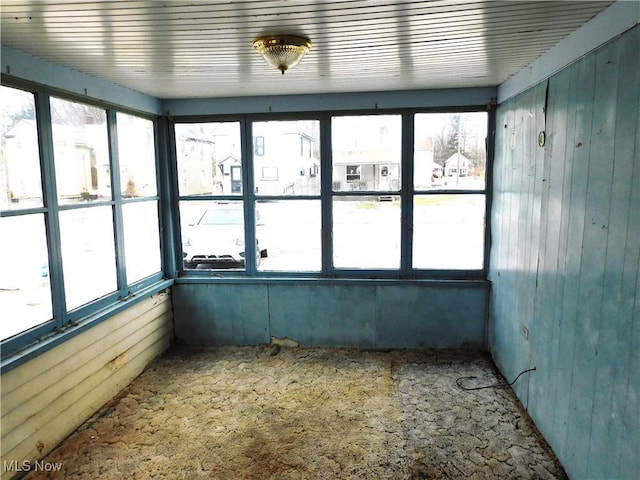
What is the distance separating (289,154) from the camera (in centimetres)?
445

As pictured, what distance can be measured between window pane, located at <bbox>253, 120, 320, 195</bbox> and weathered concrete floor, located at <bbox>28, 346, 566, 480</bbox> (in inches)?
70.9

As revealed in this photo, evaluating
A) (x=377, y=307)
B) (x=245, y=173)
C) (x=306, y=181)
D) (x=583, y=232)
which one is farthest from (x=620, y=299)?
(x=245, y=173)

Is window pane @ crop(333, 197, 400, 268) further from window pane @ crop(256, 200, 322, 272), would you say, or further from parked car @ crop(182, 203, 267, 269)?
parked car @ crop(182, 203, 267, 269)

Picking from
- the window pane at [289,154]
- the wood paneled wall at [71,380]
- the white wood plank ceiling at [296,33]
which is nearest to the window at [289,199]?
the window pane at [289,154]

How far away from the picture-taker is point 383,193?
4387 mm

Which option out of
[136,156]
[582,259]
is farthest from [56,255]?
[582,259]

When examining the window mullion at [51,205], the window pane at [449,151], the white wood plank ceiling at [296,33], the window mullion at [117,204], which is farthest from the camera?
the window pane at [449,151]

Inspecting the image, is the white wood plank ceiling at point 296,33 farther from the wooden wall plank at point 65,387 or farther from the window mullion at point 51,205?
the wooden wall plank at point 65,387

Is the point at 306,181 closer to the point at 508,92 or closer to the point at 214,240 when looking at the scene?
the point at 214,240

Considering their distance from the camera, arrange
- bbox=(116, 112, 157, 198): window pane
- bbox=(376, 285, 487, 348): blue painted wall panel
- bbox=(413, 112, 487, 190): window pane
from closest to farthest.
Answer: bbox=(116, 112, 157, 198): window pane
bbox=(413, 112, 487, 190): window pane
bbox=(376, 285, 487, 348): blue painted wall panel

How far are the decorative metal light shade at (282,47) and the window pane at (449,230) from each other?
2.23 meters

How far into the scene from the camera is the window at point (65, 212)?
2.68 meters

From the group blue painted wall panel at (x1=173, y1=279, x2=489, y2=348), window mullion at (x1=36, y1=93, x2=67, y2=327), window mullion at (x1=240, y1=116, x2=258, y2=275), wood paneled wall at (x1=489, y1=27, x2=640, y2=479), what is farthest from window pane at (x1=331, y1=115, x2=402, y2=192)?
window mullion at (x1=36, y1=93, x2=67, y2=327)

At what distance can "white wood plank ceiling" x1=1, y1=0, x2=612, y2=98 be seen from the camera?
2.07 metres
